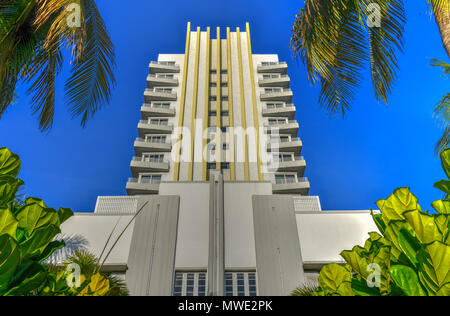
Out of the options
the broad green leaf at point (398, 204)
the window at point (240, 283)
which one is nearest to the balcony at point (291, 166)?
the window at point (240, 283)

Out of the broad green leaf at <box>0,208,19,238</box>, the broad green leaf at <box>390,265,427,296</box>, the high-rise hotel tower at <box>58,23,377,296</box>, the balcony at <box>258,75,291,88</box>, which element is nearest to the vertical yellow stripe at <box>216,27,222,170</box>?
the high-rise hotel tower at <box>58,23,377,296</box>

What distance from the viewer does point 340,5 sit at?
6.37m

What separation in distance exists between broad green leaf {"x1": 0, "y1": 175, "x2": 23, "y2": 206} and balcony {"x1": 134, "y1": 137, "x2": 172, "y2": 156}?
114 feet

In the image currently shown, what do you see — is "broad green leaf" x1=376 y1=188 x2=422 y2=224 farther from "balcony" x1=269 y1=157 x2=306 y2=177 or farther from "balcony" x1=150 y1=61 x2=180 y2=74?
"balcony" x1=150 y1=61 x2=180 y2=74

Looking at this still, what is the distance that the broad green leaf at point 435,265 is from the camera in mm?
1380

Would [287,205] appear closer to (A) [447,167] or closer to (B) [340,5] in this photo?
(B) [340,5]

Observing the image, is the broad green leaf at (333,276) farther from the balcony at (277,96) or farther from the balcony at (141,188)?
the balcony at (277,96)

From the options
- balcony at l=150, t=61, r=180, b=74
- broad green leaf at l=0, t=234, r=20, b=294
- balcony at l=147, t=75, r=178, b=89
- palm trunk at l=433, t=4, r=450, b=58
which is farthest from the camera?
balcony at l=150, t=61, r=180, b=74

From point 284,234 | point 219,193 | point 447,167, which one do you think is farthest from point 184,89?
point 447,167

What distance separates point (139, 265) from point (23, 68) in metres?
14.6

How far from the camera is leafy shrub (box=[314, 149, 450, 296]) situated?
141 cm

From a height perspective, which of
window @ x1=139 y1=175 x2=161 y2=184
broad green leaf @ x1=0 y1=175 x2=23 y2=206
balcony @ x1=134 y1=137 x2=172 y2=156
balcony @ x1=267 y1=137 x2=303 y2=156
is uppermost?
balcony @ x1=267 y1=137 x2=303 y2=156

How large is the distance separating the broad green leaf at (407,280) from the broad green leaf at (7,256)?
5.58ft
